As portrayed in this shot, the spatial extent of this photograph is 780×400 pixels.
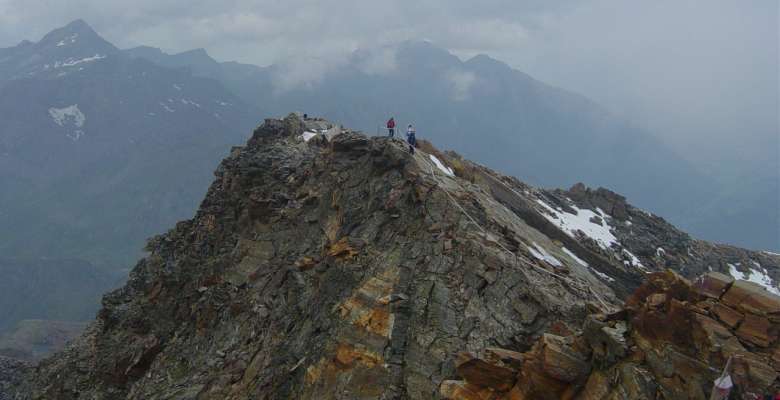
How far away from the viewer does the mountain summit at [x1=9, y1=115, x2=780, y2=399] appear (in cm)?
1623

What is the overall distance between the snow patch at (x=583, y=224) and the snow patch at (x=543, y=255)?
10.9m

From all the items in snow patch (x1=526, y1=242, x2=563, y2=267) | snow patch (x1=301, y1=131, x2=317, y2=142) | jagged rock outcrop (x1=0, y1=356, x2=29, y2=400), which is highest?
snow patch (x1=301, y1=131, x2=317, y2=142)

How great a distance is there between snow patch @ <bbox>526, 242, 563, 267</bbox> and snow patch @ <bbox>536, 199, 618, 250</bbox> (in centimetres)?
1094

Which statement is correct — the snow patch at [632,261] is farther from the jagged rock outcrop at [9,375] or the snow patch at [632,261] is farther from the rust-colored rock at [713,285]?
the jagged rock outcrop at [9,375]

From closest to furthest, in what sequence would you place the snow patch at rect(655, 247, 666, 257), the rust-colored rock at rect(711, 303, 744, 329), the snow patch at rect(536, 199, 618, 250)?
the rust-colored rock at rect(711, 303, 744, 329) < the snow patch at rect(536, 199, 618, 250) < the snow patch at rect(655, 247, 666, 257)

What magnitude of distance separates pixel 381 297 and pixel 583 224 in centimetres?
2764

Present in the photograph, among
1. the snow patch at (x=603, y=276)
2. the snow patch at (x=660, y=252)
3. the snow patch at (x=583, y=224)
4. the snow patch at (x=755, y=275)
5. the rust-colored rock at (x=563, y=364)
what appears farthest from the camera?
the snow patch at (x=755, y=275)

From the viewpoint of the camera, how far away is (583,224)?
45906 mm

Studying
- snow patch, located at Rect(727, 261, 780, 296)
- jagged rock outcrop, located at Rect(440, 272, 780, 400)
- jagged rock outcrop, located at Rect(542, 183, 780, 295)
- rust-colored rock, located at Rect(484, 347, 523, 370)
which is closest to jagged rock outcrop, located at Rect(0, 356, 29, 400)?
rust-colored rock, located at Rect(484, 347, 523, 370)

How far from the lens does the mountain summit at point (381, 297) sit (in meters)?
16.2

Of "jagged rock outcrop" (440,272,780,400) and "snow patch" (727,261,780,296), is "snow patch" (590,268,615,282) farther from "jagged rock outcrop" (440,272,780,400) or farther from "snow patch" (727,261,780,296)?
"snow patch" (727,261,780,296)

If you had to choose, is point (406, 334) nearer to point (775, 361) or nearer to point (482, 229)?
point (482, 229)

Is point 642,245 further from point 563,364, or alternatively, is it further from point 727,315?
point 563,364

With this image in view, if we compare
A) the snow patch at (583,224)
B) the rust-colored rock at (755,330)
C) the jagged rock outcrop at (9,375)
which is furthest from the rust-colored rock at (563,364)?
the jagged rock outcrop at (9,375)
